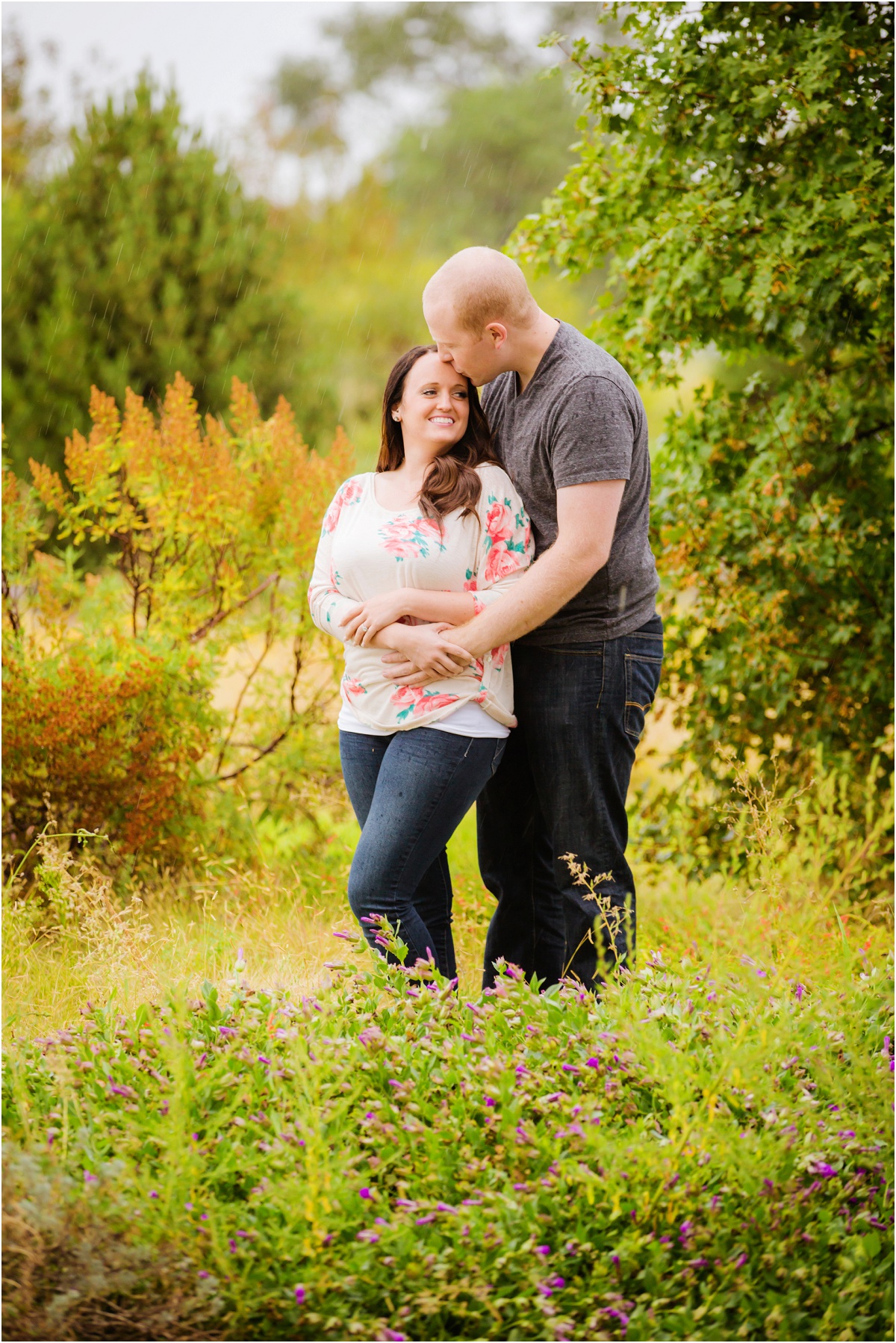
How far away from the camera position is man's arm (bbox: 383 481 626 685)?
8.27ft

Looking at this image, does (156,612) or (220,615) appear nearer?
(156,612)

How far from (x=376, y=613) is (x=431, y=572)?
0.55ft

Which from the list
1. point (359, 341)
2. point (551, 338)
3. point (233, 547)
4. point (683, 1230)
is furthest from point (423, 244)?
point (683, 1230)

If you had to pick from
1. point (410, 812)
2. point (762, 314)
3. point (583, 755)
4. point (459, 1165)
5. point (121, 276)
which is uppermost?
point (121, 276)

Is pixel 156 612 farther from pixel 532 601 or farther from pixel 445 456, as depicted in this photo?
pixel 532 601

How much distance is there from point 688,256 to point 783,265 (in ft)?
1.12

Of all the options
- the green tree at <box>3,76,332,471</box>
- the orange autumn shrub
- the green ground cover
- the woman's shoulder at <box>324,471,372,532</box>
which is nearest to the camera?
the green ground cover

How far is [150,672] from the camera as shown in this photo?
383 cm

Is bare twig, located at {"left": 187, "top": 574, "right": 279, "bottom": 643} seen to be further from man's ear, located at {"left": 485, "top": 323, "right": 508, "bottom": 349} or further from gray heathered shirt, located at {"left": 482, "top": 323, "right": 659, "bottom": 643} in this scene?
man's ear, located at {"left": 485, "top": 323, "right": 508, "bottom": 349}

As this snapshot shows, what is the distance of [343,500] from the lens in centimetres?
281

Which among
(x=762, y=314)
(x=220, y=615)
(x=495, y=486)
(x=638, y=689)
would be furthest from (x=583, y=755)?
(x=220, y=615)

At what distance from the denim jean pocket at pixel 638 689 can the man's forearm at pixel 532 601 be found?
0.30 metres

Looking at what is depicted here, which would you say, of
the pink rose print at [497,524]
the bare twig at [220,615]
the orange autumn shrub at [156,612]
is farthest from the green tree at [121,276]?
the pink rose print at [497,524]

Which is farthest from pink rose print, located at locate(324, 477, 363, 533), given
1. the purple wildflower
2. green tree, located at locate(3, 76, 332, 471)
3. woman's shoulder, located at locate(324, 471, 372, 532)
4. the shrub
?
green tree, located at locate(3, 76, 332, 471)
